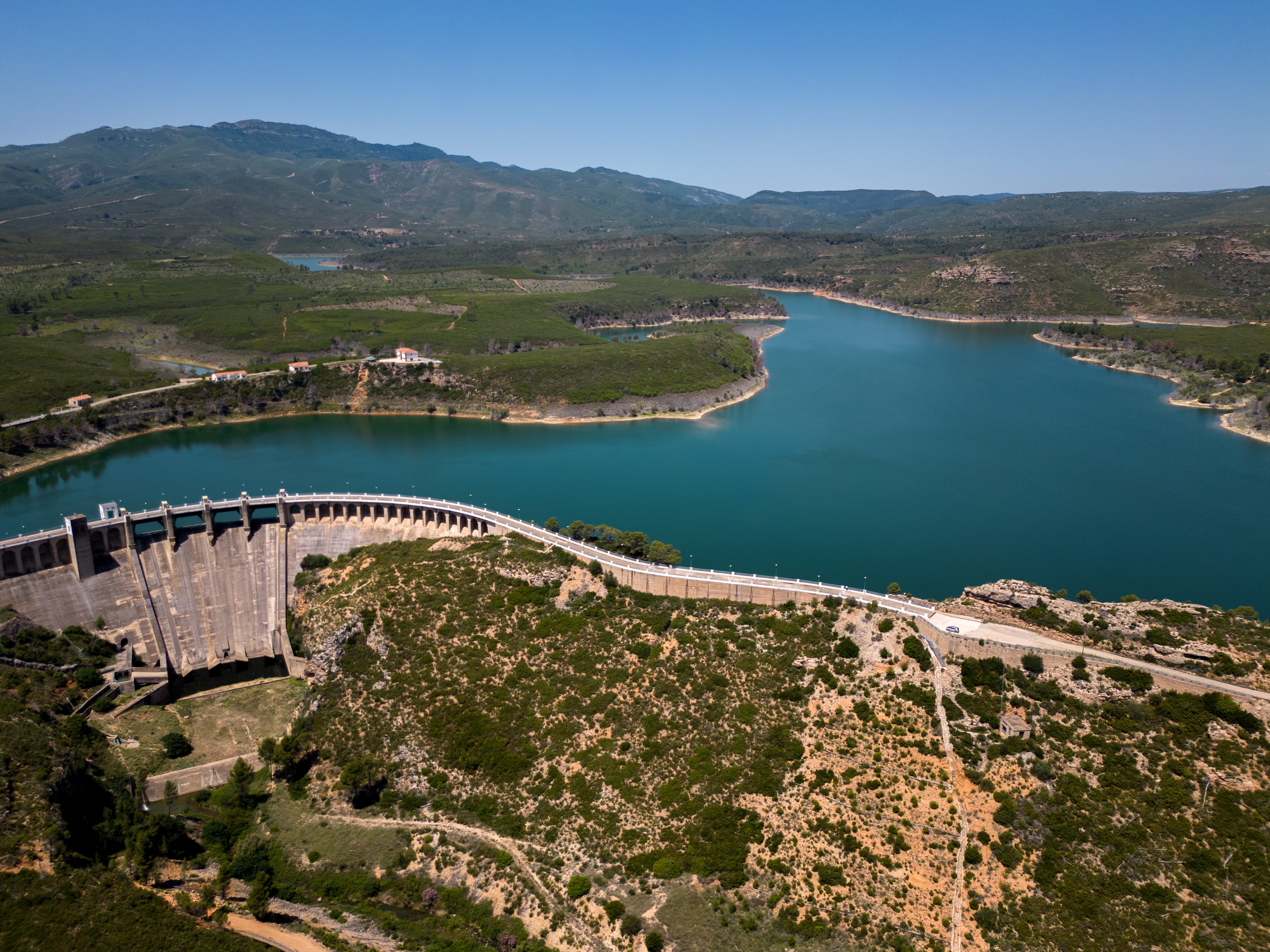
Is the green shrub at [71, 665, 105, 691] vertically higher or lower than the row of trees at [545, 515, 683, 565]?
lower

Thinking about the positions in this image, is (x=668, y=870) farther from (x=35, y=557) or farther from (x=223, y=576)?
(x=35, y=557)

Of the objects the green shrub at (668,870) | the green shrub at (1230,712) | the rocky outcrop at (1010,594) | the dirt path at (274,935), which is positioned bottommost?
the dirt path at (274,935)

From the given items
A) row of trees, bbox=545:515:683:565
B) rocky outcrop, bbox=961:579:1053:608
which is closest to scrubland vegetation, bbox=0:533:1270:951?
rocky outcrop, bbox=961:579:1053:608

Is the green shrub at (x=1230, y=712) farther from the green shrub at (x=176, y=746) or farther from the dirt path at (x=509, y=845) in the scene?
the green shrub at (x=176, y=746)

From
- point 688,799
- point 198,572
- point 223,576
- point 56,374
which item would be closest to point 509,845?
point 688,799

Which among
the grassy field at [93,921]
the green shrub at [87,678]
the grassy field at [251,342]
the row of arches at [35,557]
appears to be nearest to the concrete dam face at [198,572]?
the row of arches at [35,557]

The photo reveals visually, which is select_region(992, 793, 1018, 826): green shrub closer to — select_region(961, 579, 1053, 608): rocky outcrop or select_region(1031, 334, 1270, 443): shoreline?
select_region(961, 579, 1053, 608): rocky outcrop
